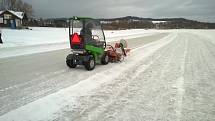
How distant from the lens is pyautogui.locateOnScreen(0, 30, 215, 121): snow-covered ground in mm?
5395

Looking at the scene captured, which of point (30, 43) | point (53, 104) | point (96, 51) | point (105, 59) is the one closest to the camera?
point (53, 104)

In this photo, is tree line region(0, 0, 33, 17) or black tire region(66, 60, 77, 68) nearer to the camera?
black tire region(66, 60, 77, 68)

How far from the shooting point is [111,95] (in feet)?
22.4

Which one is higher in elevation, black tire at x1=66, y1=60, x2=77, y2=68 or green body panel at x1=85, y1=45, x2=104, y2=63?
green body panel at x1=85, y1=45, x2=104, y2=63

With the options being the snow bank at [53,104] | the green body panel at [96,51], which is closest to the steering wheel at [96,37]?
the green body panel at [96,51]

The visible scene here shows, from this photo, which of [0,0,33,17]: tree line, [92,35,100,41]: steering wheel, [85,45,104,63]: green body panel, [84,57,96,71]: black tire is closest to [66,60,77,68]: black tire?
[84,57,96,71]: black tire

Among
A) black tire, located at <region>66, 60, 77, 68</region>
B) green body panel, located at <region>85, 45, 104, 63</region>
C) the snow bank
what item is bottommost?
the snow bank

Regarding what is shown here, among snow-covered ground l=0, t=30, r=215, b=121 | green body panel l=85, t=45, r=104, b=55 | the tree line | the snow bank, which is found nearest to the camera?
the snow bank

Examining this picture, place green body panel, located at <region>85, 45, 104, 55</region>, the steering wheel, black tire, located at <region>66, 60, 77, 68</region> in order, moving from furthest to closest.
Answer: the steering wheel < black tire, located at <region>66, 60, 77, 68</region> < green body panel, located at <region>85, 45, 104, 55</region>

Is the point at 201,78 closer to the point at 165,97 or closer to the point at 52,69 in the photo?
the point at 165,97

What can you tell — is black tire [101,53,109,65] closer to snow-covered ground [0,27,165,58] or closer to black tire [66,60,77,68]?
black tire [66,60,77,68]

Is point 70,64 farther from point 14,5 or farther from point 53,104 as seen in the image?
point 14,5

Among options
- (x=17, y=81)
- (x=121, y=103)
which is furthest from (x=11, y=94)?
(x=121, y=103)

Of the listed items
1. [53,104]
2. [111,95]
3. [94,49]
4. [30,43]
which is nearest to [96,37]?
[94,49]
